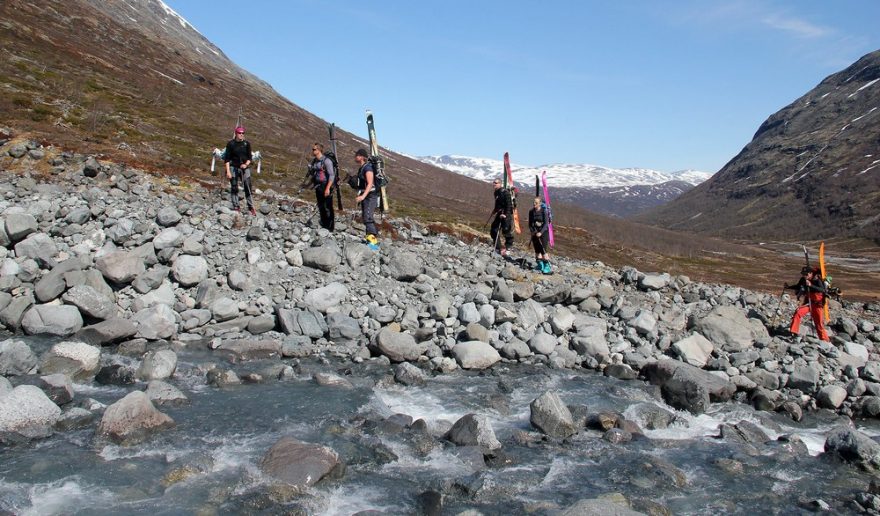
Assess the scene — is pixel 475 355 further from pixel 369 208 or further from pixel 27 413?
pixel 27 413

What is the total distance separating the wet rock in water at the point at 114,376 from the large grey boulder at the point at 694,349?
563 inches

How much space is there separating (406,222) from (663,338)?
1429cm

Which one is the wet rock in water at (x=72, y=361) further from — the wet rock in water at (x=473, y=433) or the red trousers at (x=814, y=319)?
the red trousers at (x=814, y=319)

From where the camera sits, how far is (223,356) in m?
14.2

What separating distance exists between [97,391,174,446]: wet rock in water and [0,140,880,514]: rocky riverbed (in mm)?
61

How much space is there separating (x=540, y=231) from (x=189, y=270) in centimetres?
1258

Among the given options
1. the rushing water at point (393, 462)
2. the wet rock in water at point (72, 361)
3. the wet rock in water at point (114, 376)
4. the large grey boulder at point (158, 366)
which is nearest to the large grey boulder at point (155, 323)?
the large grey boulder at point (158, 366)

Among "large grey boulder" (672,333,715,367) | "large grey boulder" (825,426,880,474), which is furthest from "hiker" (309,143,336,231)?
"large grey boulder" (825,426,880,474)

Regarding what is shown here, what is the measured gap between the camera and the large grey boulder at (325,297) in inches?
659

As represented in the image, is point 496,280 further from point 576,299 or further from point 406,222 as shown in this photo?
point 406,222

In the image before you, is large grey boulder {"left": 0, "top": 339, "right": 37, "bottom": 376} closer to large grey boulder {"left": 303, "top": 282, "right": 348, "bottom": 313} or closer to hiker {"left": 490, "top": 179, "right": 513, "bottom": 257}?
large grey boulder {"left": 303, "top": 282, "right": 348, "bottom": 313}

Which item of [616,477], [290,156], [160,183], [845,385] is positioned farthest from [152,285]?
[290,156]

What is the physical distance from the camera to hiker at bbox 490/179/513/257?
2297 centimetres

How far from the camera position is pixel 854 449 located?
11.0 metres
